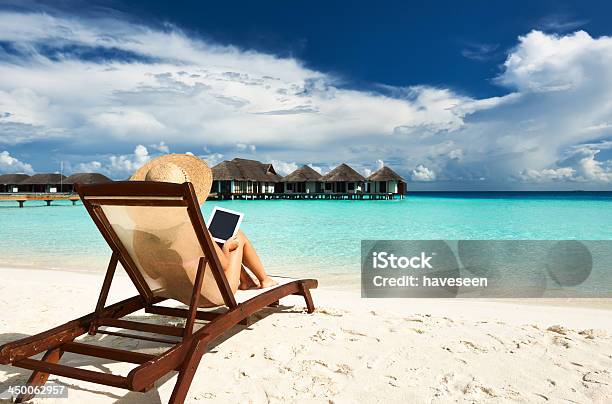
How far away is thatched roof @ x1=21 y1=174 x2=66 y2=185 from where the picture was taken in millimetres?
42438

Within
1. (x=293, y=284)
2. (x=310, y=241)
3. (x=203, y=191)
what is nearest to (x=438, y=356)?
(x=293, y=284)

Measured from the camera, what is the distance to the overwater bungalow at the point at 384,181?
36.0 metres

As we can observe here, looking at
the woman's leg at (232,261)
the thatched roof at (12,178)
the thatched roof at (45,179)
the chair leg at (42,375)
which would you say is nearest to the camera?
the chair leg at (42,375)

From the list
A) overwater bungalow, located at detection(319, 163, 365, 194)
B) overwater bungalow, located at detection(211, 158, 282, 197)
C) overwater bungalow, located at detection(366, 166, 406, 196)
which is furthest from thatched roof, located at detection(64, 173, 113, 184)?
overwater bungalow, located at detection(366, 166, 406, 196)

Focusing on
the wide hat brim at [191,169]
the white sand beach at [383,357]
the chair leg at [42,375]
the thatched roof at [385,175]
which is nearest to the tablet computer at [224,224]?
the wide hat brim at [191,169]

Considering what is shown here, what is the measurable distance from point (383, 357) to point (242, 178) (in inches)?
1312

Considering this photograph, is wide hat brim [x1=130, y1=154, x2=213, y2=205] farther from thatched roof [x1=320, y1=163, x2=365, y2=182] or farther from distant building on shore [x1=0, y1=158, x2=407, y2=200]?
thatched roof [x1=320, y1=163, x2=365, y2=182]

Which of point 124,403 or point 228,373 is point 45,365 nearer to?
point 124,403

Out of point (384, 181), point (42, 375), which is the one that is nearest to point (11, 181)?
point (384, 181)

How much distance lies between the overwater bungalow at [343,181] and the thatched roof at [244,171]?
15.4 feet

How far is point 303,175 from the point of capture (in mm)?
37969

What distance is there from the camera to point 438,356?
2439 millimetres

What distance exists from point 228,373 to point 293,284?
0.97 meters

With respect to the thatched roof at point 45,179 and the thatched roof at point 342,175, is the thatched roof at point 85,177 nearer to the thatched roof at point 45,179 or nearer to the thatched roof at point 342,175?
the thatched roof at point 45,179
